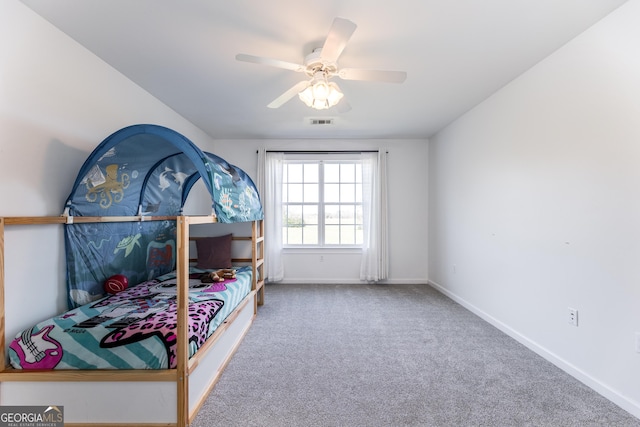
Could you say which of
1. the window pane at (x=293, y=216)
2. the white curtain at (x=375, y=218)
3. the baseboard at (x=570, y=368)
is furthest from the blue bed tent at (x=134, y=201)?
the baseboard at (x=570, y=368)

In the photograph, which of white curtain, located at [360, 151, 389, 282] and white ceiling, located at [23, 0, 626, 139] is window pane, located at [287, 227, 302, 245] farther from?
white ceiling, located at [23, 0, 626, 139]

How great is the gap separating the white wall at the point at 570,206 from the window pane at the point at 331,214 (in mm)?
2225

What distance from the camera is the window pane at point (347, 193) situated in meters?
4.96

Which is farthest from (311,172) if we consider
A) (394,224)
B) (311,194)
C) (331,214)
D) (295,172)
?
(394,224)

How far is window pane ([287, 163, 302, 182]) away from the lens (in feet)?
16.2

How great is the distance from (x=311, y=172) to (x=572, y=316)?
3.80 m

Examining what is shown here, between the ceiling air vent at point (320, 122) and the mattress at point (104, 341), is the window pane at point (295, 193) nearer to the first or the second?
the ceiling air vent at point (320, 122)

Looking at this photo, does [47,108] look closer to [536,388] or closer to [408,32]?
[408,32]

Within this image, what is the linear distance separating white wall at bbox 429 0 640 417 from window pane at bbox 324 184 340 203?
2.23 meters

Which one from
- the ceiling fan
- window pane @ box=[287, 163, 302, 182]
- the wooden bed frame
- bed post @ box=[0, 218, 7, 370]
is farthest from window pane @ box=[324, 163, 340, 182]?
bed post @ box=[0, 218, 7, 370]

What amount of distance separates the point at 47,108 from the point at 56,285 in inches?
48.1

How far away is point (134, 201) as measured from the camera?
2701 millimetres

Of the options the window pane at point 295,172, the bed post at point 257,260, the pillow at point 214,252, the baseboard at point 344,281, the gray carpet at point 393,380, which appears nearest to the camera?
the gray carpet at point 393,380

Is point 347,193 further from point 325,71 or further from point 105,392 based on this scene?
point 105,392
